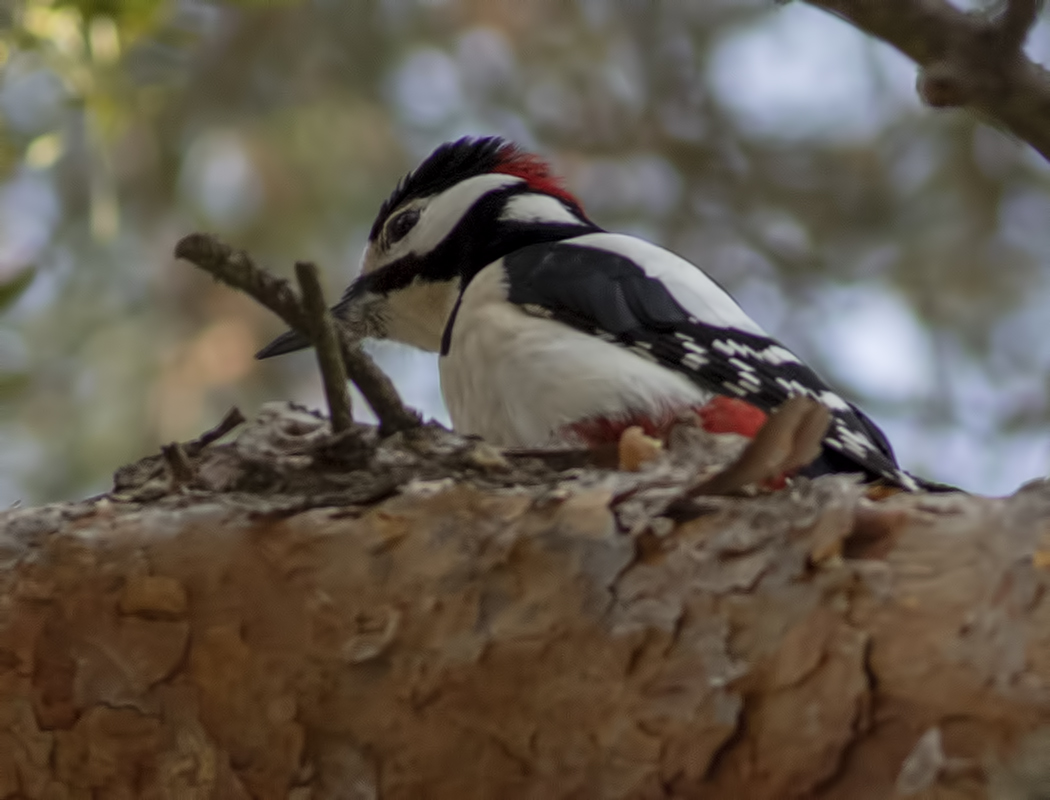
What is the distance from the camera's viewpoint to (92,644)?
1.44 metres

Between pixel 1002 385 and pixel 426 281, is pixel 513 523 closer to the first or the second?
pixel 426 281

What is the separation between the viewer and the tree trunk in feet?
4.06

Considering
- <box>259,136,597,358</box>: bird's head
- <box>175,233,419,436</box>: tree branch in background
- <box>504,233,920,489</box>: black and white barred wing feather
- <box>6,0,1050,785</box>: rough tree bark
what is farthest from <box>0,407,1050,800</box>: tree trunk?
<box>259,136,597,358</box>: bird's head

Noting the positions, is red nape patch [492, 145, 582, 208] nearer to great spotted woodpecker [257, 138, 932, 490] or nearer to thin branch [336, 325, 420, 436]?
great spotted woodpecker [257, 138, 932, 490]

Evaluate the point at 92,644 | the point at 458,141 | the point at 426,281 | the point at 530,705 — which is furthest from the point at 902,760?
the point at 458,141

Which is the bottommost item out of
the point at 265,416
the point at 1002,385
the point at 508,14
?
the point at 265,416

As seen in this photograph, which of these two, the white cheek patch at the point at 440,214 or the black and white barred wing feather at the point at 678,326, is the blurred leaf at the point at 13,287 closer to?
the black and white barred wing feather at the point at 678,326

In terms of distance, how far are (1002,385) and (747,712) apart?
3.40 meters

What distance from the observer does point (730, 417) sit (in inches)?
78.2

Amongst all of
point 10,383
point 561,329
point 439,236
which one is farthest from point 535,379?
point 10,383

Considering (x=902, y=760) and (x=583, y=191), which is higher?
(x=583, y=191)

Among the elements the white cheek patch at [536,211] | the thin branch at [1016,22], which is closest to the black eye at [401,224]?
the white cheek patch at [536,211]

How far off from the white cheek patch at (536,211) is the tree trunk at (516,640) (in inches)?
43.8

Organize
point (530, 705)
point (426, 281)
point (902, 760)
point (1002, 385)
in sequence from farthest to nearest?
point (1002, 385)
point (426, 281)
point (530, 705)
point (902, 760)
